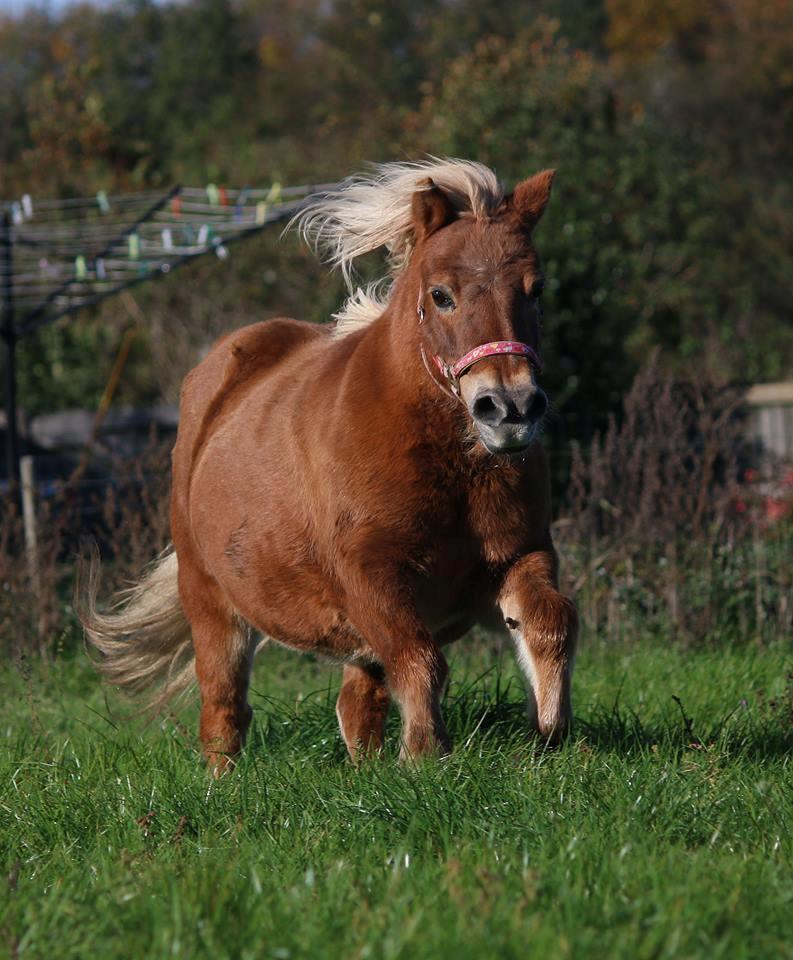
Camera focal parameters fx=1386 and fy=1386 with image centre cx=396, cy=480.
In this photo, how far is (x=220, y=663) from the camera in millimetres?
5695

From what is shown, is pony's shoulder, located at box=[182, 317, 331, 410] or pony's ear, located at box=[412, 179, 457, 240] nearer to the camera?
pony's ear, located at box=[412, 179, 457, 240]

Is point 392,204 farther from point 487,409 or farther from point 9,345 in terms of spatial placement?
point 9,345

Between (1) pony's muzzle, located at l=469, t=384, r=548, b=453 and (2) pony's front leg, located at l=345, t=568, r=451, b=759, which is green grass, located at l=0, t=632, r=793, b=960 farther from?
(1) pony's muzzle, located at l=469, t=384, r=548, b=453

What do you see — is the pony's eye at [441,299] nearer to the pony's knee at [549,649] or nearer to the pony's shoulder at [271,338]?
the pony's knee at [549,649]

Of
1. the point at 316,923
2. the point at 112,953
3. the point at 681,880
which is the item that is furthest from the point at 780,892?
the point at 112,953

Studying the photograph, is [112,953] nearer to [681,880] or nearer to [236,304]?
[681,880]

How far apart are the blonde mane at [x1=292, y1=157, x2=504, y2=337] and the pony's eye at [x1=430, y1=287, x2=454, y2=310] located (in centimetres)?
34

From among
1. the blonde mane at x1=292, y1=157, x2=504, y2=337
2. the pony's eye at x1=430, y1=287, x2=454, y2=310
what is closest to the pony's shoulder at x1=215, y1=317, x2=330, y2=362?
the blonde mane at x1=292, y1=157, x2=504, y2=337

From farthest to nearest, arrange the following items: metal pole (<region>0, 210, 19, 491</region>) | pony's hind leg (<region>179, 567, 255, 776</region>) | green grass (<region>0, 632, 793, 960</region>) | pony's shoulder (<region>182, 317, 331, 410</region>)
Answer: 1. metal pole (<region>0, 210, 19, 491</region>)
2. pony's shoulder (<region>182, 317, 331, 410</region>)
3. pony's hind leg (<region>179, 567, 255, 776</region>)
4. green grass (<region>0, 632, 793, 960</region>)

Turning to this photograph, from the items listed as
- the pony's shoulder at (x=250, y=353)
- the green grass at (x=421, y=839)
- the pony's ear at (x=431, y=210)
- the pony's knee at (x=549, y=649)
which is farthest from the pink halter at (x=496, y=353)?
the pony's shoulder at (x=250, y=353)

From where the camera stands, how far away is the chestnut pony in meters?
4.27

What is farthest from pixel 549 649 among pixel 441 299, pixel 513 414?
pixel 441 299

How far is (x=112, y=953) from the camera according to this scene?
273 cm

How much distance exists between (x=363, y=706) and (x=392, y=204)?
1.88 metres
